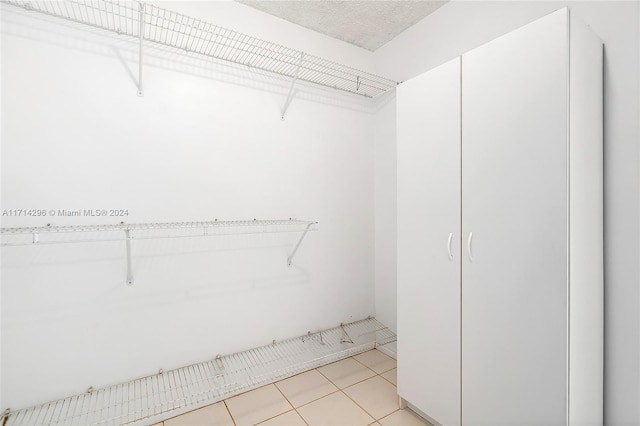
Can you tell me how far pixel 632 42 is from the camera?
4.10ft

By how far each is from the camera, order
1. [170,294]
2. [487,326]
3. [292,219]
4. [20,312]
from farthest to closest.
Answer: [292,219]
[170,294]
[20,312]
[487,326]

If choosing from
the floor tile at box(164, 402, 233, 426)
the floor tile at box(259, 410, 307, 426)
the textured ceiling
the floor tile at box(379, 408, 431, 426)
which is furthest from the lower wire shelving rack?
the textured ceiling

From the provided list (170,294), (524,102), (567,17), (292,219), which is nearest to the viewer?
(567,17)

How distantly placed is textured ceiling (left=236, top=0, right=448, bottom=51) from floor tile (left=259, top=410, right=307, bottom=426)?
269 centimetres

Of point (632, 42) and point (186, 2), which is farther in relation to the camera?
point (186, 2)

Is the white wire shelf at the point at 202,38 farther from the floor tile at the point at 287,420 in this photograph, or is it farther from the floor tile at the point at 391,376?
the floor tile at the point at 391,376

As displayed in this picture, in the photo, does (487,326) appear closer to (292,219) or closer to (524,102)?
(524,102)

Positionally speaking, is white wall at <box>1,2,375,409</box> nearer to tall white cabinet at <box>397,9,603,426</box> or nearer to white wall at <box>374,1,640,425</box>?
tall white cabinet at <box>397,9,603,426</box>

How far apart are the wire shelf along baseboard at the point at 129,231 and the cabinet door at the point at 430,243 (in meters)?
0.85

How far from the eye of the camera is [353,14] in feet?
7.09

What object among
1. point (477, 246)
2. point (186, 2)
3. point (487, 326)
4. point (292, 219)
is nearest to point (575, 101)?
point (477, 246)

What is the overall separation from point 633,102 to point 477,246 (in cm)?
89

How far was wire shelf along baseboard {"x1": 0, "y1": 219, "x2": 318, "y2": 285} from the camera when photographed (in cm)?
141

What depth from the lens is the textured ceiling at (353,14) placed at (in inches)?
80.4
